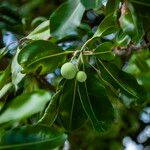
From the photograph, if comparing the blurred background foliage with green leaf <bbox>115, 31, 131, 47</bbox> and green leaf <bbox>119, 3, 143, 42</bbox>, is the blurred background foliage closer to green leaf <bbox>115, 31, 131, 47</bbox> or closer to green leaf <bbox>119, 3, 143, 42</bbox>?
green leaf <bbox>115, 31, 131, 47</bbox>

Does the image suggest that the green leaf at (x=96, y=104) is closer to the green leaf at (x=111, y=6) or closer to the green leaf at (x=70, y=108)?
the green leaf at (x=70, y=108)

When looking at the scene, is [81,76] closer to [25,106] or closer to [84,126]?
[25,106]

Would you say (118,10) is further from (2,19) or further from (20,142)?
(2,19)

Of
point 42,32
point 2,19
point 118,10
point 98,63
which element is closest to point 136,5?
point 118,10

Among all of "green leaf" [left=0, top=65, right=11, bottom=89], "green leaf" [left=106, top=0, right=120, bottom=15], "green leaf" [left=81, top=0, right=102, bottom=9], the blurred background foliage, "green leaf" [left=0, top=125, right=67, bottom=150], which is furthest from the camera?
the blurred background foliage

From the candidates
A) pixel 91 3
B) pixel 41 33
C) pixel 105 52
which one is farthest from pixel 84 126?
pixel 91 3

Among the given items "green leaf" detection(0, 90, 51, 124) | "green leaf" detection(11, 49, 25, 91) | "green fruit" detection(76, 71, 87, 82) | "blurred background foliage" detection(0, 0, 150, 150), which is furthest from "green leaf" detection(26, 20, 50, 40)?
"blurred background foliage" detection(0, 0, 150, 150)
